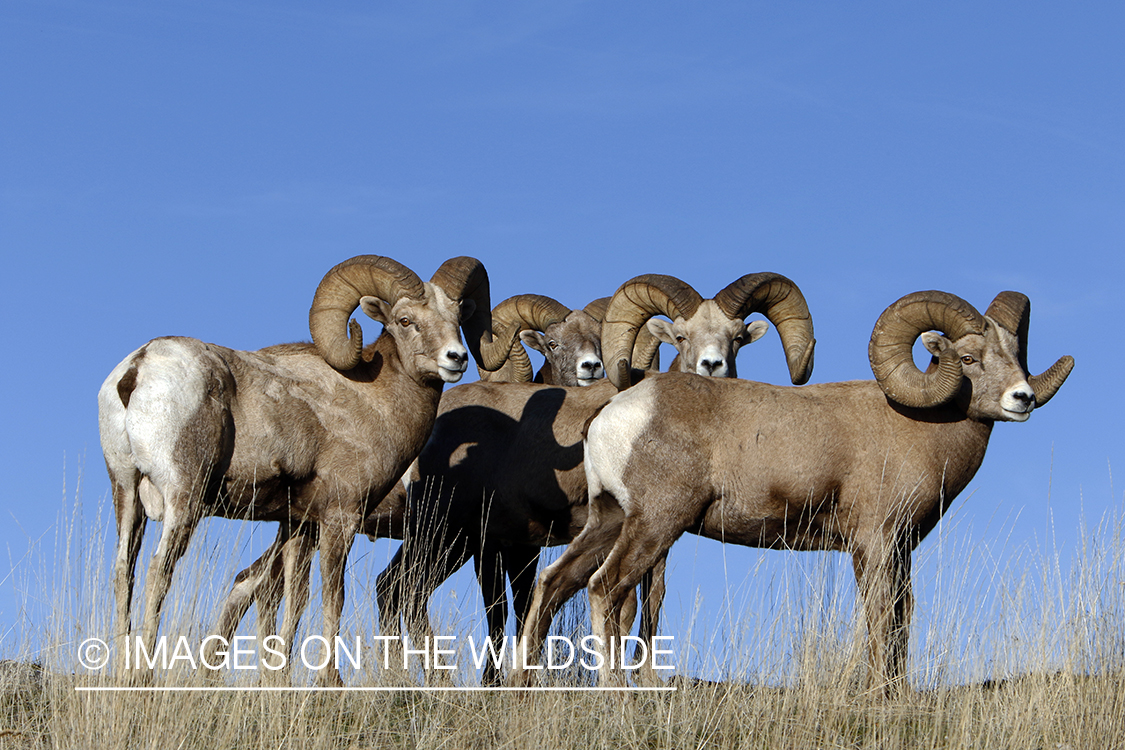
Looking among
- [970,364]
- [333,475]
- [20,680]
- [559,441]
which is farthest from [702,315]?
[20,680]

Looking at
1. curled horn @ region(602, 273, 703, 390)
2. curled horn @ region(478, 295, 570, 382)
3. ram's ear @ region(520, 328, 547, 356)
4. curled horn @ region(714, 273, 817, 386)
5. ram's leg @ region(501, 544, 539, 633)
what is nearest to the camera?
ram's leg @ region(501, 544, 539, 633)

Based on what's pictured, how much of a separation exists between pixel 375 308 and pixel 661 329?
3.89 m

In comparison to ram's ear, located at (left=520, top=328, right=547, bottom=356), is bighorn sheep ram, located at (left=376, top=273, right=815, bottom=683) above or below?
below

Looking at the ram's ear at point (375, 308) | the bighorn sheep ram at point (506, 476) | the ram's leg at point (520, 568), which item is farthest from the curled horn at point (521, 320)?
the ram's ear at point (375, 308)

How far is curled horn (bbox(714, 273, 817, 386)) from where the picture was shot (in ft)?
44.6

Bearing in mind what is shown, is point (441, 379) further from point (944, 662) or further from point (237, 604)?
point (944, 662)

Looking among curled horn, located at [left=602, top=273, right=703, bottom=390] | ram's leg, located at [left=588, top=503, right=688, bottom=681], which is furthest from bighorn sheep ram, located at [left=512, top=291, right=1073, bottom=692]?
curled horn, located at [left=602, top=273, right=703, bottom=390]

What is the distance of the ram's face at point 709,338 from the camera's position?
1333 cm

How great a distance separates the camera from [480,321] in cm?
1216

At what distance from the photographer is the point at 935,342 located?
444 inches

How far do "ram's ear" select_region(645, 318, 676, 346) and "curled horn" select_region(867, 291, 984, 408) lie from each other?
3149mm

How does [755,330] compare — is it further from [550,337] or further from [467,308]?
[467,308]

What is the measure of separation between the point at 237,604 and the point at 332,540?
1353mm

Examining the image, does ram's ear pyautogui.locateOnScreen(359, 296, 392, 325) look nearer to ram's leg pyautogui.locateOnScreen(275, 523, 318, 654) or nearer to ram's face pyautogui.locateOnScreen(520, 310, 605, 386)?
ram's leg pyautogui.locateOnScreen(275, 523, 318, 654)
